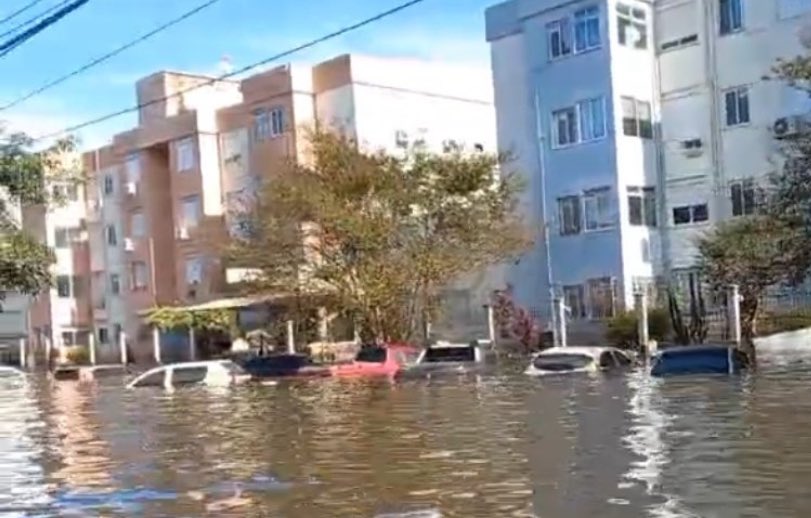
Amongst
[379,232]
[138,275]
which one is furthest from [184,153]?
[379,232]

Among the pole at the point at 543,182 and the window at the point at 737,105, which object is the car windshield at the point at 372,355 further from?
the window at the point at 737,105

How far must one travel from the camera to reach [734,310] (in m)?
36.2

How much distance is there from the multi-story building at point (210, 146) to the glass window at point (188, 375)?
42.0 ft

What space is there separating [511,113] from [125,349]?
81.5ft

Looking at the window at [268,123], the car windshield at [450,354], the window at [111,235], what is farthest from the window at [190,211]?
the car windshield at [450,354]

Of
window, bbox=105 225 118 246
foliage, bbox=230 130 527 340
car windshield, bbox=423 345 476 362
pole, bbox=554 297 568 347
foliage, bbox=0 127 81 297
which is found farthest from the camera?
window, bbox=105 225 118 246

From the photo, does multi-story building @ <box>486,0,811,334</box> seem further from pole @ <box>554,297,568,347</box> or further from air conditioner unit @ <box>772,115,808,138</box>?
pole @ <box>554,297,568,347</box>

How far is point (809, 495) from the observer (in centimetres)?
1191

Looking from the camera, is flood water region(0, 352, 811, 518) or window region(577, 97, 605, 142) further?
window region(577, 97, 605, 142)

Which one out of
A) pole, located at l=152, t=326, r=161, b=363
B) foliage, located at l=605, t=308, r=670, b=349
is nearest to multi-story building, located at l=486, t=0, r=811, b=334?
foliage, located at l=605, t=308, r=670, b=349

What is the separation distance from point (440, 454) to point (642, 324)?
2240 cm

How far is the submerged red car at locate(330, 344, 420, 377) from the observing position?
35625mm

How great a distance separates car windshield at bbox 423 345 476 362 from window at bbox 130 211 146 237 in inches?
1344

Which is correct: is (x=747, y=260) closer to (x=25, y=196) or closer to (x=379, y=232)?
(x=379, y=232)
